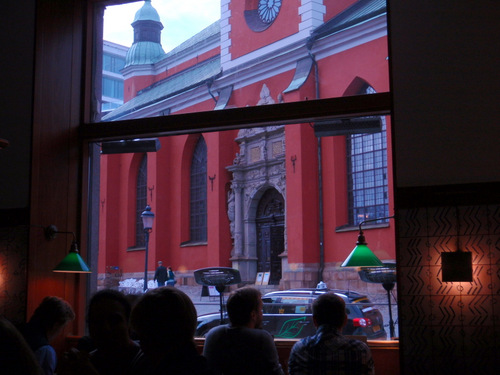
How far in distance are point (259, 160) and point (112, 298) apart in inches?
611

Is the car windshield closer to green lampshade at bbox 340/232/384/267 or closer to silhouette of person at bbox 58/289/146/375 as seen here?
green lampshade at bbox 340/232/384/267

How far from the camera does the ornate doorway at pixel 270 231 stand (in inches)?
675

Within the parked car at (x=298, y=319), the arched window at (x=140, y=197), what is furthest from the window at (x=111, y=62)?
the arched window at (x=140, y=197)

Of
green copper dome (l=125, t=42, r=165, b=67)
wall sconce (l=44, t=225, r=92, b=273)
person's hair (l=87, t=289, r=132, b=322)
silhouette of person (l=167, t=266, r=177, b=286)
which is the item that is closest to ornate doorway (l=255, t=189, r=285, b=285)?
silhouette of person (l=167, t=266, r=177, b=286)

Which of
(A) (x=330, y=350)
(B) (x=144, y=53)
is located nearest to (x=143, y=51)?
(B) (x=144, y=53)

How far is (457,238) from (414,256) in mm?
319

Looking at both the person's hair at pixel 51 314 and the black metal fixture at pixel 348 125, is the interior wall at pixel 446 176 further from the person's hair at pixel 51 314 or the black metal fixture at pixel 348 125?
the person's hair at pixel 51 314

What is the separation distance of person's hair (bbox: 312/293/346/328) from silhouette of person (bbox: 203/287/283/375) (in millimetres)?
261

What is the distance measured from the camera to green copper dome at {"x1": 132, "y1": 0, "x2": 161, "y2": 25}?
6.22 m

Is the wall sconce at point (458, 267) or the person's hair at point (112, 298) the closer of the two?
the person's hair at point (112, 298)

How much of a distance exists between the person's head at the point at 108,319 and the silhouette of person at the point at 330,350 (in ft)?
4.05

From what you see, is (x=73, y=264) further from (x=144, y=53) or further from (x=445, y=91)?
(x=144, y=53)

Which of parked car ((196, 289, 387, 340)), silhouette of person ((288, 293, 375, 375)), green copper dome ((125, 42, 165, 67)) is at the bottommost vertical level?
parked car ((196, 289, 387, 340))

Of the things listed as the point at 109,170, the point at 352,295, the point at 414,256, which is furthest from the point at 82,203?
the point at 109,170
